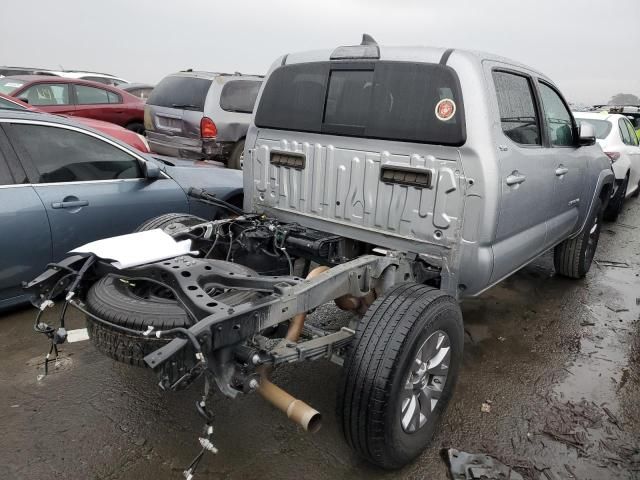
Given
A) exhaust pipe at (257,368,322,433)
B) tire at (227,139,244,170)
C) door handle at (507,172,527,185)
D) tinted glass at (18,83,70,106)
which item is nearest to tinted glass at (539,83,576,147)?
door handle at (507,172,527,185)

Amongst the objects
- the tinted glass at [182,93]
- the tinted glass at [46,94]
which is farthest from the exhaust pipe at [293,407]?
the tinted glass at [46,94]

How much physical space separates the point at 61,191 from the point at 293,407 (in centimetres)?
266

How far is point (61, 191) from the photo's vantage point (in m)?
3.74

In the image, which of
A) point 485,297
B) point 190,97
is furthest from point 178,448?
point 190,97

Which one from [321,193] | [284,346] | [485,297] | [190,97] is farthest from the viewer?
[190,97]

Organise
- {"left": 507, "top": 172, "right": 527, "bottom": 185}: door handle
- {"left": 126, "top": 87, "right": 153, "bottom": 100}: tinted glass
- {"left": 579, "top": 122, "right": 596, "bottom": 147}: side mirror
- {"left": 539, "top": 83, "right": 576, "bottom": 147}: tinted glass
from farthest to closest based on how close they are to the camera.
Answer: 1. {"left": 126, "top": 87, "right": 153, "bottom": 100}: tinted glass
2. {"left": 579, "top": 122, "right": 596, "bottom": 147}: side mirror
3. {"left": 539, "top": 83, "right": 576, "bottom": 147}: tinted glass
4. {"left": 507, "top": 172, "right": 527, "bottom": 185}: door handle

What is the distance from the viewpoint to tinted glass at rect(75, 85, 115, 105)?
9420mm

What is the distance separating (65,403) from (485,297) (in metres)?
3.60

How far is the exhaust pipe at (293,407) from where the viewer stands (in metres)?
2.10

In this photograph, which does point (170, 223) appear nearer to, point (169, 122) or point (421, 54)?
point (421, 54)

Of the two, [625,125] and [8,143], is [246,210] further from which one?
[625,125]

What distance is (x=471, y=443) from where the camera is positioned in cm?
273

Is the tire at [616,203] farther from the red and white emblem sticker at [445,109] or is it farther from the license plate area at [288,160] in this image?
the license plate area at [288,160]

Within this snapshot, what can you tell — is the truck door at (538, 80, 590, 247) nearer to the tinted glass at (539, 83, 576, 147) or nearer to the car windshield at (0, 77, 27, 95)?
the tinted glass at (539, 83, 576, 147)
